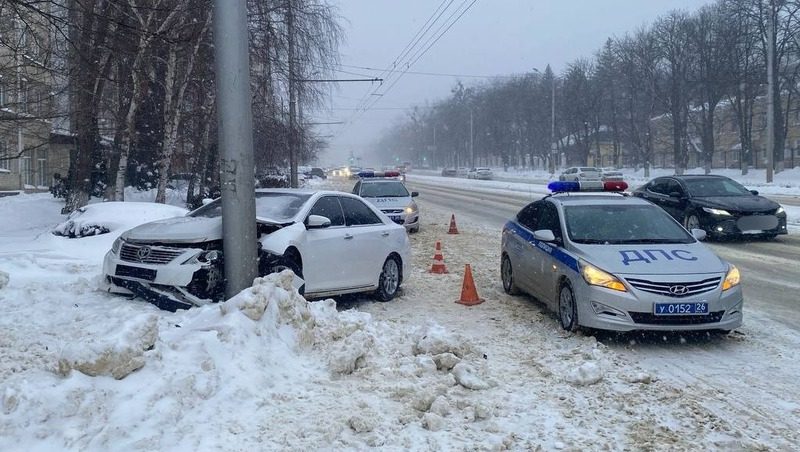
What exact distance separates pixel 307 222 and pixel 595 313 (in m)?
3.34

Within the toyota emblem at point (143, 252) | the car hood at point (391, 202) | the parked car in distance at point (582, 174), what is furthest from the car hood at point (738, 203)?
the parked car in distance at point (582, 174)

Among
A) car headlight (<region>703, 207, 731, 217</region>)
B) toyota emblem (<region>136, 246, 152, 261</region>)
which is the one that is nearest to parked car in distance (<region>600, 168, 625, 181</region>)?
car headlight (<region>703, 207, 731, 217</region>)

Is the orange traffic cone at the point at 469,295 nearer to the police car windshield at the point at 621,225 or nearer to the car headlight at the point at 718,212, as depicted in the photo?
the police car windshield at the point at 621,225

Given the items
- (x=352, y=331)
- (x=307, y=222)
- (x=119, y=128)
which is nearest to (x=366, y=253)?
(x=307, y=222)

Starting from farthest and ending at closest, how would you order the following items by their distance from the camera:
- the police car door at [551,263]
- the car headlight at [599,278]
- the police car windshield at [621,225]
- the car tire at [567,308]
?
the police car windshield at [621,225] < the police car door at [551,263] < the car tire at [567,308] < the car headlight at [599,278]

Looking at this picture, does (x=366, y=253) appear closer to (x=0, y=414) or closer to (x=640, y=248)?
(x=640, y=248)

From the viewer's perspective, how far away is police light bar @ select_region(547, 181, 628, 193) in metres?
9.37

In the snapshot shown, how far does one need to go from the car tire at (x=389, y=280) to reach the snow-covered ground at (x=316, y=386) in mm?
2208

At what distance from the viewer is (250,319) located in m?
5.31

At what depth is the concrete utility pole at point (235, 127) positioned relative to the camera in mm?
6816

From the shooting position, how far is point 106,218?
1235 cm

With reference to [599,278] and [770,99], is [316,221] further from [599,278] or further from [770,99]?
[770,99]

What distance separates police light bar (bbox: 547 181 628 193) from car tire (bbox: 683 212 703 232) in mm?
6939

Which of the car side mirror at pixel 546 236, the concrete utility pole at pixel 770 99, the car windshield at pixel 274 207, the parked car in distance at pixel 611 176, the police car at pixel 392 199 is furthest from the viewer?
the parked car in distance at pixel 611 176
